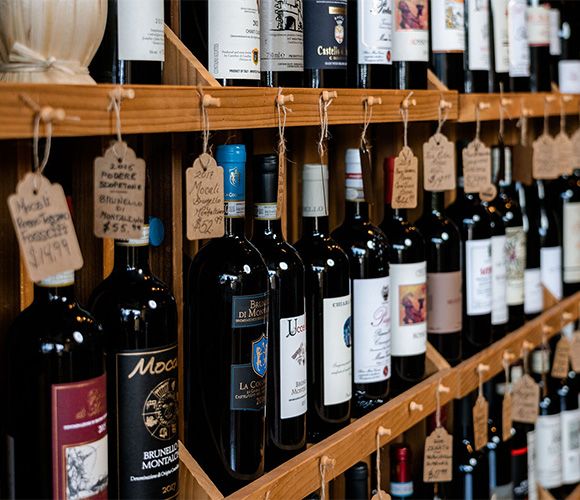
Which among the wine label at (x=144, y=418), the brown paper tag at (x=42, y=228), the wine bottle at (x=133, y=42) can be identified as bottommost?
the wine label at (x=144, y=418)

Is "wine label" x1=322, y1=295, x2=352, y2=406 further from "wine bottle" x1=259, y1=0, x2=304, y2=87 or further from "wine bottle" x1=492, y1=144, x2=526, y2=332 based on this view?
"wine bottle" x1=492, y1=144, x2=526, y2=332

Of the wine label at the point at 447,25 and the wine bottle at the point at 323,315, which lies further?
the wine label at the point at 447,25

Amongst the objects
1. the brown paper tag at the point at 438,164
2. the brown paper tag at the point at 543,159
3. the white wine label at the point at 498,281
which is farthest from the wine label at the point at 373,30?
the brown paper tag at the point at 543,159

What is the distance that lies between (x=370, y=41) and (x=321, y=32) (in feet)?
0.47

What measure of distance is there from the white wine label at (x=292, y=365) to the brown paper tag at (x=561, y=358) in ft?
4.13

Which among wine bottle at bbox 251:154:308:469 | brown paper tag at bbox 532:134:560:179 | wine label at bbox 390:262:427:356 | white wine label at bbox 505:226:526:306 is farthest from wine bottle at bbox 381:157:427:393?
brown paper tag at bbox 532:134:560:179

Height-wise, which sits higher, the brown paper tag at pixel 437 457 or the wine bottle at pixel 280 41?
the wine bottle at pixel 280 41

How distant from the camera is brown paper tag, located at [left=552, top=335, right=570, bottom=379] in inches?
90.4

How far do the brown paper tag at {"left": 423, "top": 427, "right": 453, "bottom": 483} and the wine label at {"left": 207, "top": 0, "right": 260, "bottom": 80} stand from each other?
0.82 meters

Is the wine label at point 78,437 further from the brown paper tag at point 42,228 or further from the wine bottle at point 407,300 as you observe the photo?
the wine bottle at point 407,300

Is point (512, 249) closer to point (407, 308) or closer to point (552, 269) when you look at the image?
point (552, 269)

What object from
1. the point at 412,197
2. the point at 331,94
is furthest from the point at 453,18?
the point at 331,94

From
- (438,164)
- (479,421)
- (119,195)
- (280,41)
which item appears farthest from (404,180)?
(119,195)

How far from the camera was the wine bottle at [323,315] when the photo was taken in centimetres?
125
